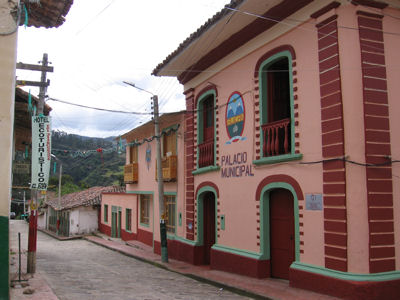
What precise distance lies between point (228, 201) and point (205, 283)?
2309 millimetres

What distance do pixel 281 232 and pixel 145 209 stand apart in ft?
38.1

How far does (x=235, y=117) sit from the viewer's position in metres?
11.2

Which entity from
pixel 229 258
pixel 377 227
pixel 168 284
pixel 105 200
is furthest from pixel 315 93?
pixel 105 200

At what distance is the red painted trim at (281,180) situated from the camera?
8.65m

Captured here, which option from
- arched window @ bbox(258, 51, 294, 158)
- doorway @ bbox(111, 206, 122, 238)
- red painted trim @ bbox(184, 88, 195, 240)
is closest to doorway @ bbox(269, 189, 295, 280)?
arched window @ bbox(258, 51, 294, 158)

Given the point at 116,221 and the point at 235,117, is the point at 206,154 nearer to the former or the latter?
the point at 235,117

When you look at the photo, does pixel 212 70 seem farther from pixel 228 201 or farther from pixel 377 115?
pixel 377 115

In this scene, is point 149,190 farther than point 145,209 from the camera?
No

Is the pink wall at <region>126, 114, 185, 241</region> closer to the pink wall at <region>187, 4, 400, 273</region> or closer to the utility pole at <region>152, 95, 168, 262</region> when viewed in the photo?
the utility pole at <region>152, 95, 168, 262</region>

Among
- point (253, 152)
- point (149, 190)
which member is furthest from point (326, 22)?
point (149, 190)

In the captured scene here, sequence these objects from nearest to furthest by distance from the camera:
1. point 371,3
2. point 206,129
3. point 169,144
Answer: point 371,3
point 206,129
point 169,144

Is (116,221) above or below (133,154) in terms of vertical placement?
below

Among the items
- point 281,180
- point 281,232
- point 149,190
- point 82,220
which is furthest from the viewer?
point 82,220

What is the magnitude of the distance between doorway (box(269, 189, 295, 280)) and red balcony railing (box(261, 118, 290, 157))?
974 millimetres
